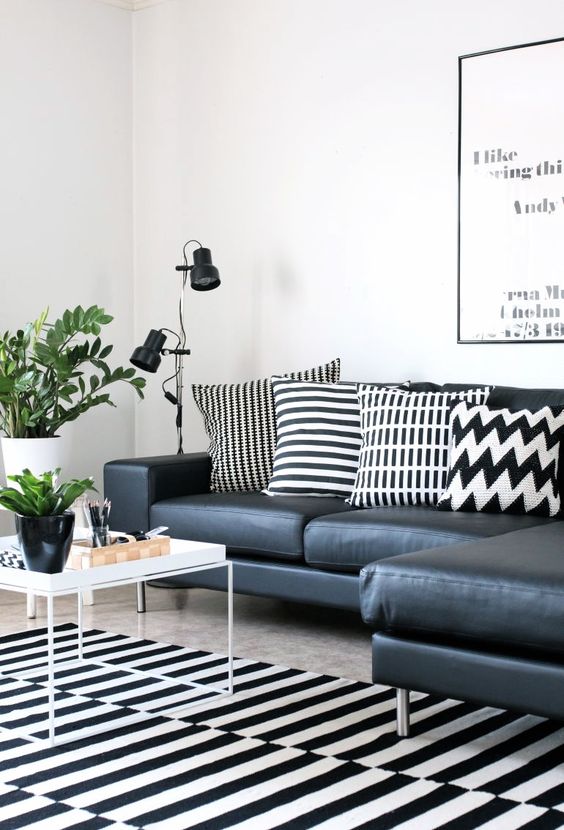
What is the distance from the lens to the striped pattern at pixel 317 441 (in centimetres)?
409

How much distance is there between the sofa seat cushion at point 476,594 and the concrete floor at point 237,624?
2.39ft

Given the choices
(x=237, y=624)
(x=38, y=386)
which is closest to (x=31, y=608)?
(x=237, y=624)

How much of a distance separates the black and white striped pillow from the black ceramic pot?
1.36m

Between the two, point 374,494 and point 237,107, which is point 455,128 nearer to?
point 237,107

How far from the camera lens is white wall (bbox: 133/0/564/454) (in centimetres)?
449

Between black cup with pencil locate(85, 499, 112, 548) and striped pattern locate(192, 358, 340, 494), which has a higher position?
striped pattern locate(192, 358, 340, 494)

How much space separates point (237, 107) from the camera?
516 cm

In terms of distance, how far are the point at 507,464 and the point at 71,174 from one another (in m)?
2.83

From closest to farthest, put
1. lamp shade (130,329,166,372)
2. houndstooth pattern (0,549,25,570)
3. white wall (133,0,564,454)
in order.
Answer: houndstooth pattern (0,549,25,570)
white wall (133,0,564,454)
lamp shade (130,329,166,372)

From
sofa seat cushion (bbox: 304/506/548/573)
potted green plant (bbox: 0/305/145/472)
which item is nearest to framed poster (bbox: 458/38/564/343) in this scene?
sofa seat cushion (bbox: 304/506/548/573)

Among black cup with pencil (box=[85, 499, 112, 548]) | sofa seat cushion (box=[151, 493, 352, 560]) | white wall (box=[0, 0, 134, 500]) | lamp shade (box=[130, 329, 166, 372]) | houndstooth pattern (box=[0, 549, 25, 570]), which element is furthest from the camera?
white wall (box=[0, 0, 134, 500])

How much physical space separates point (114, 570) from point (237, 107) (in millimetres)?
2950

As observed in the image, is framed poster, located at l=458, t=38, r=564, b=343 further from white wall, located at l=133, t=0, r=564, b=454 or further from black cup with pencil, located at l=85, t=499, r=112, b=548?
black cup with pencil, located at l=85, t=499, r=112, b=548

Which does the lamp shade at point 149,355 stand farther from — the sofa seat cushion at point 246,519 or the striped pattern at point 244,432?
the sofa seat cushion at point 246,519
